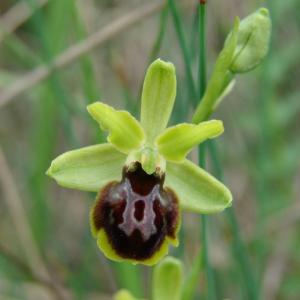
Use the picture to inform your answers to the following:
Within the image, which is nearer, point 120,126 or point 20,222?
point 120,126

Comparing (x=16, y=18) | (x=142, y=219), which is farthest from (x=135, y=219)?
(x=16, y=18)

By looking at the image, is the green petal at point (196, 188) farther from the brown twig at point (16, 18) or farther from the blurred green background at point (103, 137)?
the brown twig at point (16, 18)

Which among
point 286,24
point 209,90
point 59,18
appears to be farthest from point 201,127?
point 286,24

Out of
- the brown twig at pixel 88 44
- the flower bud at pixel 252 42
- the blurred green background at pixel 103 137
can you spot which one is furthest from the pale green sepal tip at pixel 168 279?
the brown twig at pixel 88 44

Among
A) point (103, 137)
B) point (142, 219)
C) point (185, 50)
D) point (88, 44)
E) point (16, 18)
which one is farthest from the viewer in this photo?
point (16, 18)

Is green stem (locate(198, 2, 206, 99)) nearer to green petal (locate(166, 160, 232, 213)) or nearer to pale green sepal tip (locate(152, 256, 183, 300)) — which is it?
green petal (locate(166, 160, 232, 213))

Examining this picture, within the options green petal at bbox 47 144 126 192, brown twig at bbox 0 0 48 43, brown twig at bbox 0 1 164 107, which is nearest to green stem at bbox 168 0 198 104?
Answer: green petal at bbox 47 144 126 192

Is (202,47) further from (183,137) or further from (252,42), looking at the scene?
(183,137)
